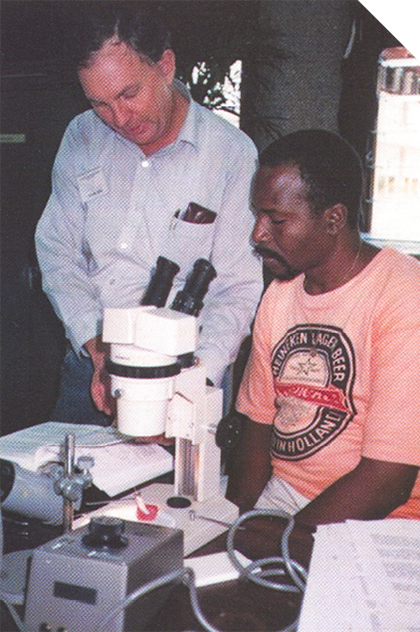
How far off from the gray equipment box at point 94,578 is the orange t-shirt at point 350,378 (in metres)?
0.64

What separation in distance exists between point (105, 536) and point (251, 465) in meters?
0.79

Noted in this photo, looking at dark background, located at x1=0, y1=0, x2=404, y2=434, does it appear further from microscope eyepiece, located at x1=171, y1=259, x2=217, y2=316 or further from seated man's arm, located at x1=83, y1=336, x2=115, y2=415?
microscope eyepiece, located at x1=171, y1=259, x2=217, y2=316

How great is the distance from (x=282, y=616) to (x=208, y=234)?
3.99 ft

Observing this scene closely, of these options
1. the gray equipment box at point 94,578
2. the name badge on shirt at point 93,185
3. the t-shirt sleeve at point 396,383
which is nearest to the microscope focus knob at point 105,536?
the gray equipment box at point 94,578

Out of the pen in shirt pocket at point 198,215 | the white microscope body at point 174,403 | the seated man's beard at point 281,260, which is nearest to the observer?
the white microscope body at point 174,403

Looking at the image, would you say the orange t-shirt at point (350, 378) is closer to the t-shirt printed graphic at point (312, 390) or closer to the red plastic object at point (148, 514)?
the t-shirt printed graphic at point (312, 390)

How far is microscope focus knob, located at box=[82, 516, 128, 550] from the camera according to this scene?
931 millimetres

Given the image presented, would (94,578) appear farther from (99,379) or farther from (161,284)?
(99,379)

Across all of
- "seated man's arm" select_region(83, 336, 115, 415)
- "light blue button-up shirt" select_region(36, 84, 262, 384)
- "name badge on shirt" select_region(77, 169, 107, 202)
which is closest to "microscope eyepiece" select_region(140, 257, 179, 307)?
"seated man's arm" select_region(83, 336, 115, 415)

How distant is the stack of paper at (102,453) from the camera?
1.40 metres

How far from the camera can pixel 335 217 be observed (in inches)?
63.1

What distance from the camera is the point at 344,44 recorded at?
312 cm

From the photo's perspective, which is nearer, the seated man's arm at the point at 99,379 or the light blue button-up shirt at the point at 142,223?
the seated man's arm at the point at 99,379

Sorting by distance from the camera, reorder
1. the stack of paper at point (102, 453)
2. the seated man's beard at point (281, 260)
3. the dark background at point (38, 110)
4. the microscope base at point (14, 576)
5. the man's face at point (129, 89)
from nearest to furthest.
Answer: the microscope base at point (14, 576) → the stack of paper at point (102, 453) → the seated man's beard at point (281, 260) → the man's face at point (129, 89) → the dark background at point (38, 110)
